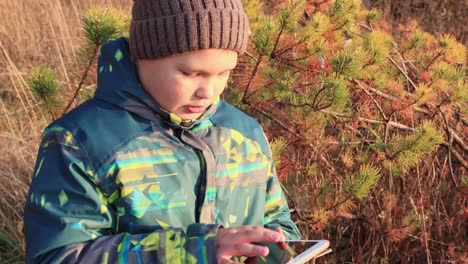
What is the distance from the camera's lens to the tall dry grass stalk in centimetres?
319

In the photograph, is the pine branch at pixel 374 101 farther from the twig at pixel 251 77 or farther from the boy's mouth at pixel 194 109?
the boy's mouth at pixel 194 109

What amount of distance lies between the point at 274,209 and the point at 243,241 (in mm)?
452

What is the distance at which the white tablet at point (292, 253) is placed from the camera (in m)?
1.32

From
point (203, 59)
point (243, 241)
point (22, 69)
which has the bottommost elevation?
point (22, 69)

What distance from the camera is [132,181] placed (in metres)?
1.44

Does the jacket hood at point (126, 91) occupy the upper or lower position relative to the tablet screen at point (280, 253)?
upper

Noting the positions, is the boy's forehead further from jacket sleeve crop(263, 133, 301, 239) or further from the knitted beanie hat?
jacket sleeve crop(263, 133, 301, 239)

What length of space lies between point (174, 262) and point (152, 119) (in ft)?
0.99

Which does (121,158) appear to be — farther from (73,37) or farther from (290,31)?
→ (73,37)

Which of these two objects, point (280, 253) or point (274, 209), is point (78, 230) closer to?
point (280, 253)

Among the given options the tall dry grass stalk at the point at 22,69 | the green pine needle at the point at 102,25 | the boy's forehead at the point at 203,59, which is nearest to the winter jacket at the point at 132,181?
the boy's forehead at the point at 203,59

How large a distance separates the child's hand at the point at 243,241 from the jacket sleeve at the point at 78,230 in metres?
0.02

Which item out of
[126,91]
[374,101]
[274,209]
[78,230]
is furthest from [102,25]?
[374,101]

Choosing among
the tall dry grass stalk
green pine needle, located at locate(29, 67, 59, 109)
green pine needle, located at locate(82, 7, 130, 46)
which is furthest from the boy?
the tall dry grass stalk
